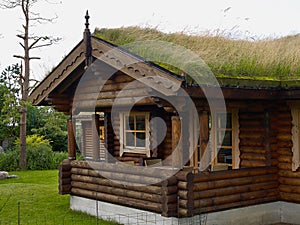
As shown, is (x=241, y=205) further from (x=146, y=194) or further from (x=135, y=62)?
(x=135, y=62)

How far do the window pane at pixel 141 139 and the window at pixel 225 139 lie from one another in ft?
9.58

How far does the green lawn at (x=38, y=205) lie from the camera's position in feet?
36.0

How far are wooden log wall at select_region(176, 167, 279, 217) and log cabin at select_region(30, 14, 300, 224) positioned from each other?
0.02 metres

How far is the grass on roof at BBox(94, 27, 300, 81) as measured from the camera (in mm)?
9703

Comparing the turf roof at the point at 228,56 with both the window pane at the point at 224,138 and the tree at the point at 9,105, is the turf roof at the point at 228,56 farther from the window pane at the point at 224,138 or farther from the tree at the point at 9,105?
the tree at the point at 9,105

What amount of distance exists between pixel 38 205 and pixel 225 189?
227 inches

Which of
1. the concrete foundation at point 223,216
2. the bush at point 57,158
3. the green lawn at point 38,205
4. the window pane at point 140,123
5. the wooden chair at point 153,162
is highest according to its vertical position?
the window pane at point 140,123

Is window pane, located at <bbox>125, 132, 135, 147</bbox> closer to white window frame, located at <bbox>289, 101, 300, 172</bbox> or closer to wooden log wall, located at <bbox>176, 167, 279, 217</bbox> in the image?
wooden log wall, located at <bbox>176, 167, 279, 217</bbox>

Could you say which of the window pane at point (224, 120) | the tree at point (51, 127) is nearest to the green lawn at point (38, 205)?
the window pane at point (224, 120)

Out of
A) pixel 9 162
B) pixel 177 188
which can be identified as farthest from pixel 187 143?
pixel 9 162

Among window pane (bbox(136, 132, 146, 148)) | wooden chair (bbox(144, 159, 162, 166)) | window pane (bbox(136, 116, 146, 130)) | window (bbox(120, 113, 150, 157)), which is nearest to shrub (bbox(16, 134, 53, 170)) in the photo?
window (bbox(120, 113, 150, 157))

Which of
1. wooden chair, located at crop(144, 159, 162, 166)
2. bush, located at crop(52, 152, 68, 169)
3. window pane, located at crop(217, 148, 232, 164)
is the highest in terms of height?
window pane, located at crop(217, 148, 232, 164)

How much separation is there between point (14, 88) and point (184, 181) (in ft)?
88.3

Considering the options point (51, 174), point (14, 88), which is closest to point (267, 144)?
point (51, 174)
